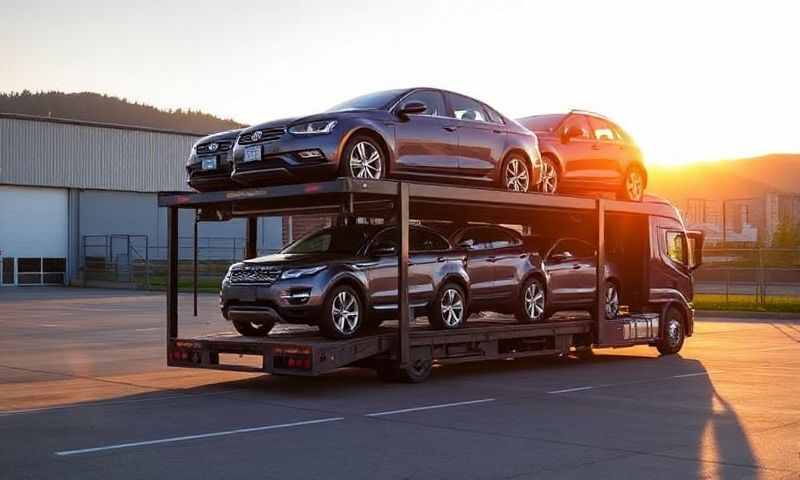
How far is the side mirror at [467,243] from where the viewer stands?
14938mm

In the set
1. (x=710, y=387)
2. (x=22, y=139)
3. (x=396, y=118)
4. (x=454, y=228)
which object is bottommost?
(x=710, y=387)

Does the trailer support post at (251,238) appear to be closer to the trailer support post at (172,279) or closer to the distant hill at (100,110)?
the trailer support post at (172,279)

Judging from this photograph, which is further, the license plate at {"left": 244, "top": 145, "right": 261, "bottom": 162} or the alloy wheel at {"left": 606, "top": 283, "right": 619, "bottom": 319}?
the alloy wheel at {"left": 606, "top": 283, "right": 619, "bottom": 319}

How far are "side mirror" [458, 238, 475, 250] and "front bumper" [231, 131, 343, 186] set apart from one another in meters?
2.96

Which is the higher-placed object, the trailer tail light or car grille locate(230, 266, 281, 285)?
car grille locate(230, 266, 281, 285)

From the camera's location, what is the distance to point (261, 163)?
1290 centimetres

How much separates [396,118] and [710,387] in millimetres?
5279

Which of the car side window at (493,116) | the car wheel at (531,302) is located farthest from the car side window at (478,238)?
the car side window at (493,116)

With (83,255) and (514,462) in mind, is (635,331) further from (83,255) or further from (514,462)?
(83,255)

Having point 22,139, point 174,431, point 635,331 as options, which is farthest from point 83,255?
point 174,431

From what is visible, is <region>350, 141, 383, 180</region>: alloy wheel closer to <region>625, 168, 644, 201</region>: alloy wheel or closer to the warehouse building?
<region>625, 168, 644, 201</region>: alloy wheel

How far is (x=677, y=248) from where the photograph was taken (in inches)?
758

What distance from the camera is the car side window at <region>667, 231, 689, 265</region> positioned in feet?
62.2

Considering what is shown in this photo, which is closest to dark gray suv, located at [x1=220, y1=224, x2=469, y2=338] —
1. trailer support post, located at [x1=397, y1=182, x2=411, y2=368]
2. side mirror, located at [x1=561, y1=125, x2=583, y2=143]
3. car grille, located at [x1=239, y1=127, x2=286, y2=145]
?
trailer support post, located at [x1=397, y1=182, x2=411, y2=368]
